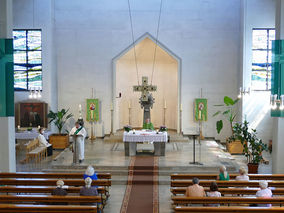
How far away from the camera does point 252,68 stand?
1903 cm

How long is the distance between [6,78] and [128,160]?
5257mm

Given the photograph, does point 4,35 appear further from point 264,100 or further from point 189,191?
point 264,100

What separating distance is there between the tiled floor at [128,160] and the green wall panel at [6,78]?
9.15 feet

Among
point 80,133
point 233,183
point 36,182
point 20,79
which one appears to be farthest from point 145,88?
point 233,183

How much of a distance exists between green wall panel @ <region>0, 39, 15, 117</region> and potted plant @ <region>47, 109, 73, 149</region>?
6394 millimetres

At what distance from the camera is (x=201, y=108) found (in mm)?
20094

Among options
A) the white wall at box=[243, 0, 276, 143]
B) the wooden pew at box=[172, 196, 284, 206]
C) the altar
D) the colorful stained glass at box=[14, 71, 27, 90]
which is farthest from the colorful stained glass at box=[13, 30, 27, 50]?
the wooden pew at box=[172, 196, 284, 206]

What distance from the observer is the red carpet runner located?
9.95 meters

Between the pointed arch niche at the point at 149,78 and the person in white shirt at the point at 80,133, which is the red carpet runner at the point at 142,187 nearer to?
the person in white shirt at the point at 80,133

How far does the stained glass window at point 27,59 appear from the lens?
1973 cm

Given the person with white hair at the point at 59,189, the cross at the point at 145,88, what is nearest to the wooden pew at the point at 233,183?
the person with white hair at the point at 59,189

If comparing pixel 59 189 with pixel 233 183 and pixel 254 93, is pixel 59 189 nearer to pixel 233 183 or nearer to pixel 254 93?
pixel 233 183

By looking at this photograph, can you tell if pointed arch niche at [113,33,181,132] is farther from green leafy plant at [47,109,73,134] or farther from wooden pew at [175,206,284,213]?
wooden pew at [175,206,284,213]

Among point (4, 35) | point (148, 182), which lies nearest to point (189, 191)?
point (148, 182)
